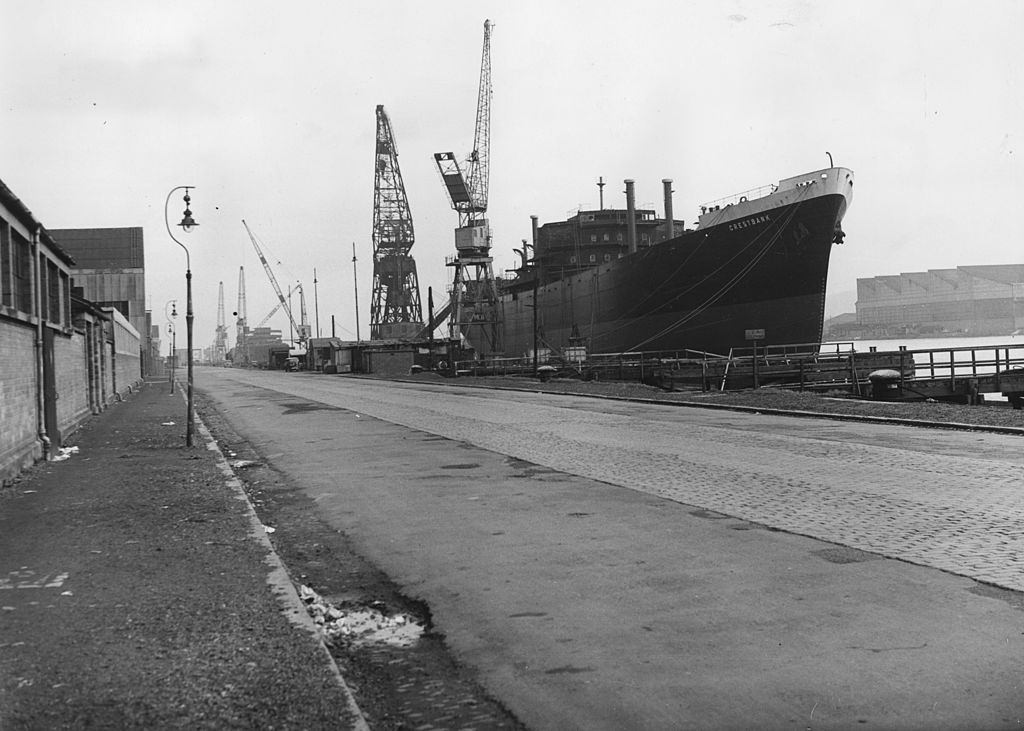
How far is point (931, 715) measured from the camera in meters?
3.65

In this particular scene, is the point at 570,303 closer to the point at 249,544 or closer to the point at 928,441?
the point at 928,441

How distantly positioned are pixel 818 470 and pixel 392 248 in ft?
297

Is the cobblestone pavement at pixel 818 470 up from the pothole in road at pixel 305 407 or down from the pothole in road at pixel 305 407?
up

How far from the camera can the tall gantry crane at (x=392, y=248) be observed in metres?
98.2

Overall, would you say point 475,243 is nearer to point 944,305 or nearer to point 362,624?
point 944,305

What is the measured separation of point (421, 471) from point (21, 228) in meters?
7.20

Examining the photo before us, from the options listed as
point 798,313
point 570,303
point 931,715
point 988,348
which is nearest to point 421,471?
point 931,715

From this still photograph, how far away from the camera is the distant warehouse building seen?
48.8 m

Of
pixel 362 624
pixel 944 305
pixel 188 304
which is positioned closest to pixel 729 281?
pixel 944 305

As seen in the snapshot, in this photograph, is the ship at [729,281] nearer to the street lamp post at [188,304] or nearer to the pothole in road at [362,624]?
the street lamp post at [188,304]

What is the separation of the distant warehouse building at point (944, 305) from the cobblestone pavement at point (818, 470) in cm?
3249

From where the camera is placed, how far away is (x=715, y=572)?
6129 mm

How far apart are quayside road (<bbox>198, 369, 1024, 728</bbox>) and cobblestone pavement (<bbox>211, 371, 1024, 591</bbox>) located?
1.8 inches

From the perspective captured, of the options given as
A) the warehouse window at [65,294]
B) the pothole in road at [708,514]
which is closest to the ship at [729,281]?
the warehouse window at [65,294]
